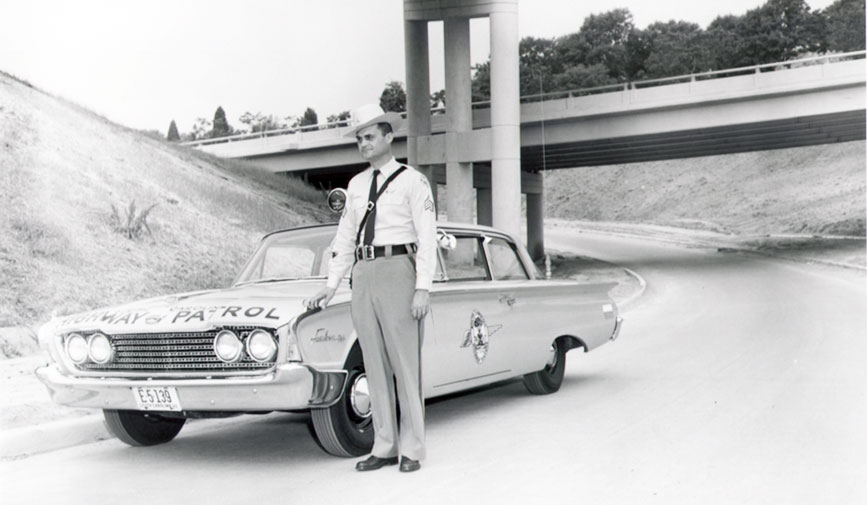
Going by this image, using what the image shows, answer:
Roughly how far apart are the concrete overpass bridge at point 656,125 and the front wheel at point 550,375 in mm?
24877

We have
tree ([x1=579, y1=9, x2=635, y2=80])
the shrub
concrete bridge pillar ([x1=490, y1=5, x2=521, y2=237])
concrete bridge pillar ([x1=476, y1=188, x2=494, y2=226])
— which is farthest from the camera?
tree ([x1=579, y1=9, x2=635, y2=80])

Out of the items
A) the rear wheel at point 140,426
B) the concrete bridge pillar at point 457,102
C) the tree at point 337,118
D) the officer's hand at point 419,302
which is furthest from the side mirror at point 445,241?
the tree at point 337,118

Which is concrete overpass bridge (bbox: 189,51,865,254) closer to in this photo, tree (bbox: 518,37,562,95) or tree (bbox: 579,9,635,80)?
tree (bbox: 518,37,562,95)

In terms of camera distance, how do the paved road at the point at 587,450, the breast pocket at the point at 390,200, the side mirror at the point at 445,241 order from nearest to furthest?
the paved road at the point at 587,450 → the breast pocket at the point at 390,200 → the side mirror at the point at 445,241

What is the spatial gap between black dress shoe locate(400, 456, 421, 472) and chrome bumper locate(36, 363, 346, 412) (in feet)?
1.83

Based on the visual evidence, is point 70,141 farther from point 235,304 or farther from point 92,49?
point 235,304

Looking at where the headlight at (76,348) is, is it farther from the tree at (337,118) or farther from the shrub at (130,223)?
the tree at (337,118)

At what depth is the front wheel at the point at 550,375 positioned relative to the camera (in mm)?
8961

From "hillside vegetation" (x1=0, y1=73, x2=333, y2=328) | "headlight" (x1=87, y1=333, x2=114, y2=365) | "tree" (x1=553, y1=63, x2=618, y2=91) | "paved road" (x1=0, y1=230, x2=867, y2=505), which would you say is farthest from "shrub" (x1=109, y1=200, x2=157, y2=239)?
"tree" (x1=553, y1=63, x2=618, y2=91)

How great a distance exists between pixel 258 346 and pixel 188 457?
Answer: 1.28 m

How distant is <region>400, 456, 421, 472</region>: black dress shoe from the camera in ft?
19.7

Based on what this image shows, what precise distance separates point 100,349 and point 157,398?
634 millimetres

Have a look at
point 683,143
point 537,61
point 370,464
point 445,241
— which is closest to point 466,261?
point 445,241

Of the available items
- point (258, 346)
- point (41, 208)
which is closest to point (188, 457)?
point (258, 346)
